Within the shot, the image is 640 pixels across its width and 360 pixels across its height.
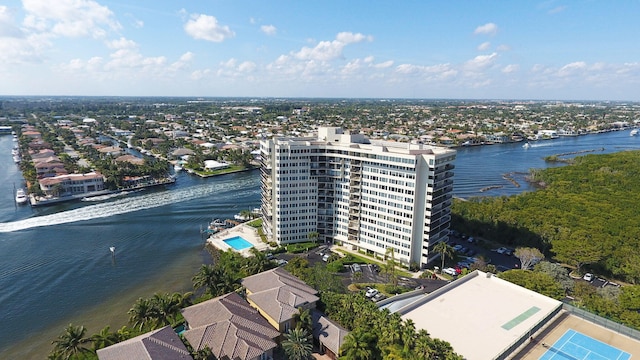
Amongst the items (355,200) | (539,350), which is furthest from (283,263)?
(539,350)

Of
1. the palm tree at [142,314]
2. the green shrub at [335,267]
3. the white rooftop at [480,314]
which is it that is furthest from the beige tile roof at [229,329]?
the green shrub at [335,267]

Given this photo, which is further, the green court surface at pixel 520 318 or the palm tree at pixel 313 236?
the palm tree at pixel 313 236

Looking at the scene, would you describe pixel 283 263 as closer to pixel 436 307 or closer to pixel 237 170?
pixel 436 307

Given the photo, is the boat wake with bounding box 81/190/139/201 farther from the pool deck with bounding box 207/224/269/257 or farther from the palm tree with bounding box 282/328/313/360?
the palm tree with bounding box 282/328/313/360

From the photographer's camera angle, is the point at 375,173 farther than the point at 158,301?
Yes

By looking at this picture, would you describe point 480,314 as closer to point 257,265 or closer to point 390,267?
point 390,267

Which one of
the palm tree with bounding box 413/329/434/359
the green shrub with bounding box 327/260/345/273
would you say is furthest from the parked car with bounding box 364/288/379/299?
the palm tree with bounding box 413/329/434/359

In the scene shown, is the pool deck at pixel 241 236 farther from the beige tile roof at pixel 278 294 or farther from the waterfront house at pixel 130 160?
the waterfront house at pixel 130 160

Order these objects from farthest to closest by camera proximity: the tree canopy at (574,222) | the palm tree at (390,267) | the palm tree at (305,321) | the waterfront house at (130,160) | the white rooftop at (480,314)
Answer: the waterfront house at (130,160), the tree canopy at (574,222), the palm tree at (390,267), the palm tree at (305,321), the white rooftop at (480,314)
